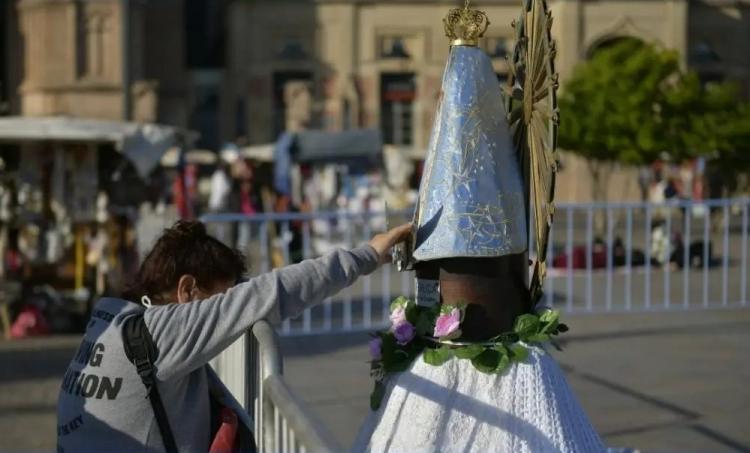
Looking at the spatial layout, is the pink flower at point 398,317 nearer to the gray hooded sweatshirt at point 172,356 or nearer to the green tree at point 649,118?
the gray hooded sweatshirt at point 172,356

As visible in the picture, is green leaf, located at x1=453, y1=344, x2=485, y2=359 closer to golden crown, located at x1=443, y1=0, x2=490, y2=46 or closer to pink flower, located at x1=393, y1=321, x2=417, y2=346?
pink flower, located at x1=393, y1=321, x2=417, y2=346

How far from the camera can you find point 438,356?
4504 millimetres

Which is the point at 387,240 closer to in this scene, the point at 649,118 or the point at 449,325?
the point at 449,325

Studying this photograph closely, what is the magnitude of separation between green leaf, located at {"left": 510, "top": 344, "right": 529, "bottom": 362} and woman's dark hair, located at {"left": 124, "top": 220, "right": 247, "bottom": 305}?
3.30 feet

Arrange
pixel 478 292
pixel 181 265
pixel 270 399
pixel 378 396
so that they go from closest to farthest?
pixel 270 399 → pixel 181 265 → pixel 478 292 → pixel 378 396

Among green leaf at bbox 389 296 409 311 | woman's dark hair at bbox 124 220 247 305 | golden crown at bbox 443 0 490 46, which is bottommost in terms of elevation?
green leaf at bbox 389 296 409 311

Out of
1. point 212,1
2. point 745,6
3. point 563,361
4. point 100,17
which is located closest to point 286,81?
point 100,17

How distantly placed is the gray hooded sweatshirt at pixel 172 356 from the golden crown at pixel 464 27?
1.09 metres

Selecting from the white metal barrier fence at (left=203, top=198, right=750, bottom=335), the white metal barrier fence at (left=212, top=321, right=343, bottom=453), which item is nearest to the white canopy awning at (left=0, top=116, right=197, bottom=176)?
the white metal barrier fence at (left=203, top=198, right=750, bottom=335)

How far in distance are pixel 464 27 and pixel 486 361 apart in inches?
47.2

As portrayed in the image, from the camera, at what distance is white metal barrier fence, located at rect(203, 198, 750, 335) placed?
483 inches

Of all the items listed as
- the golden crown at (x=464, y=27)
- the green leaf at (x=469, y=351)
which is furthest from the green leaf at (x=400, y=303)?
the golden crown at (x=464, y=27)

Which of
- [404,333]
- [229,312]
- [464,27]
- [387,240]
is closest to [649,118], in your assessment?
[464,27]

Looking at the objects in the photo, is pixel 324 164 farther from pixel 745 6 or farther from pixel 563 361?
pixel 745 6
